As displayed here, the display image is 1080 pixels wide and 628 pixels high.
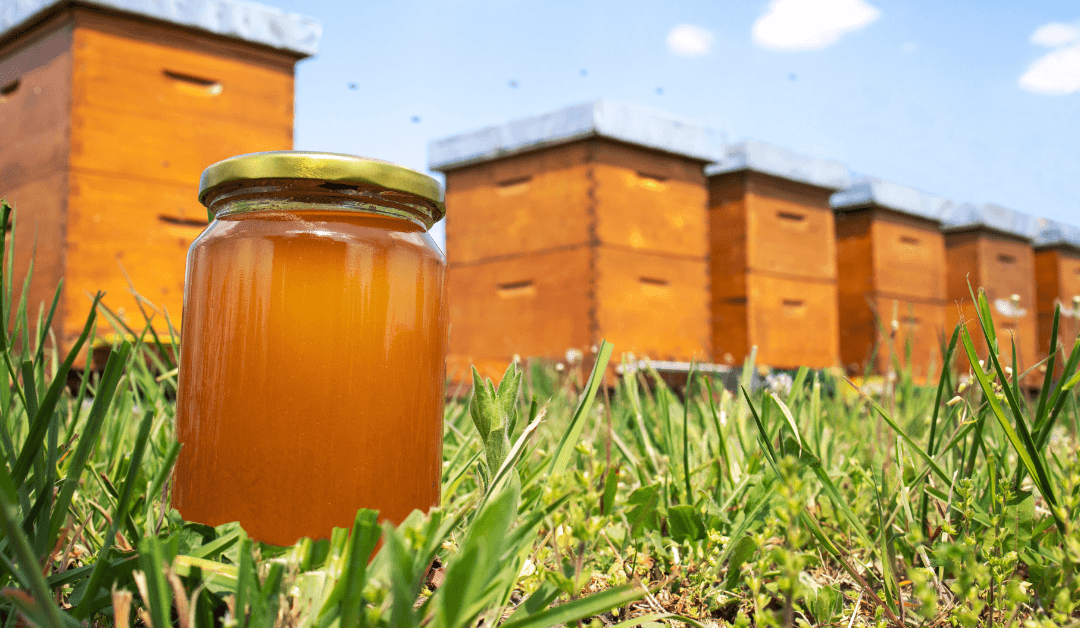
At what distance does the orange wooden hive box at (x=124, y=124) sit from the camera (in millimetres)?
1684

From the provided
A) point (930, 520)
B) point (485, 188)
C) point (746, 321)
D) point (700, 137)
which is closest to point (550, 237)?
point (485, 188)

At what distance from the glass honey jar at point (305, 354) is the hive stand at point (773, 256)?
2443mm

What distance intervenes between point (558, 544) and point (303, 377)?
162 mm

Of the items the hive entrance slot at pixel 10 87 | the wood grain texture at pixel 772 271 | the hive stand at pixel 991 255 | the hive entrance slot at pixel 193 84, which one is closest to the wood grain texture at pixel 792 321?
the wood grain texture at pixel 772 271

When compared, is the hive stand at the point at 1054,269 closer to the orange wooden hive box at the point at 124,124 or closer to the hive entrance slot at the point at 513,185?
the hive entrance slot at the point at 513,185

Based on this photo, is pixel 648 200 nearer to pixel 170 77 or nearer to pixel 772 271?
pixel 772 271

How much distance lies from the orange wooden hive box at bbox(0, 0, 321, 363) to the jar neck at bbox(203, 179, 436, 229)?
138 cm

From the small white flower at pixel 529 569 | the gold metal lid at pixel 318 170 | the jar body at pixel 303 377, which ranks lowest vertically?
the small white flower at pixel 529 569

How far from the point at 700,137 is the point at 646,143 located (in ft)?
0.74

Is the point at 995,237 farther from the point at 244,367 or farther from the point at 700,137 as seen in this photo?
the point at 244,367

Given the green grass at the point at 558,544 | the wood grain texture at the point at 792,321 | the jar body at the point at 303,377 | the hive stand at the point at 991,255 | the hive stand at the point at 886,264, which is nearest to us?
the green grass at the point at 558,544

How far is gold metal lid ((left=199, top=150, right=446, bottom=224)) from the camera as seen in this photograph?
406 mm

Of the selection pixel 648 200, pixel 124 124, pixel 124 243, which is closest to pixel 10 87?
pixel 124 124

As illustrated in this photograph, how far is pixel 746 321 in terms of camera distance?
2795 mm
